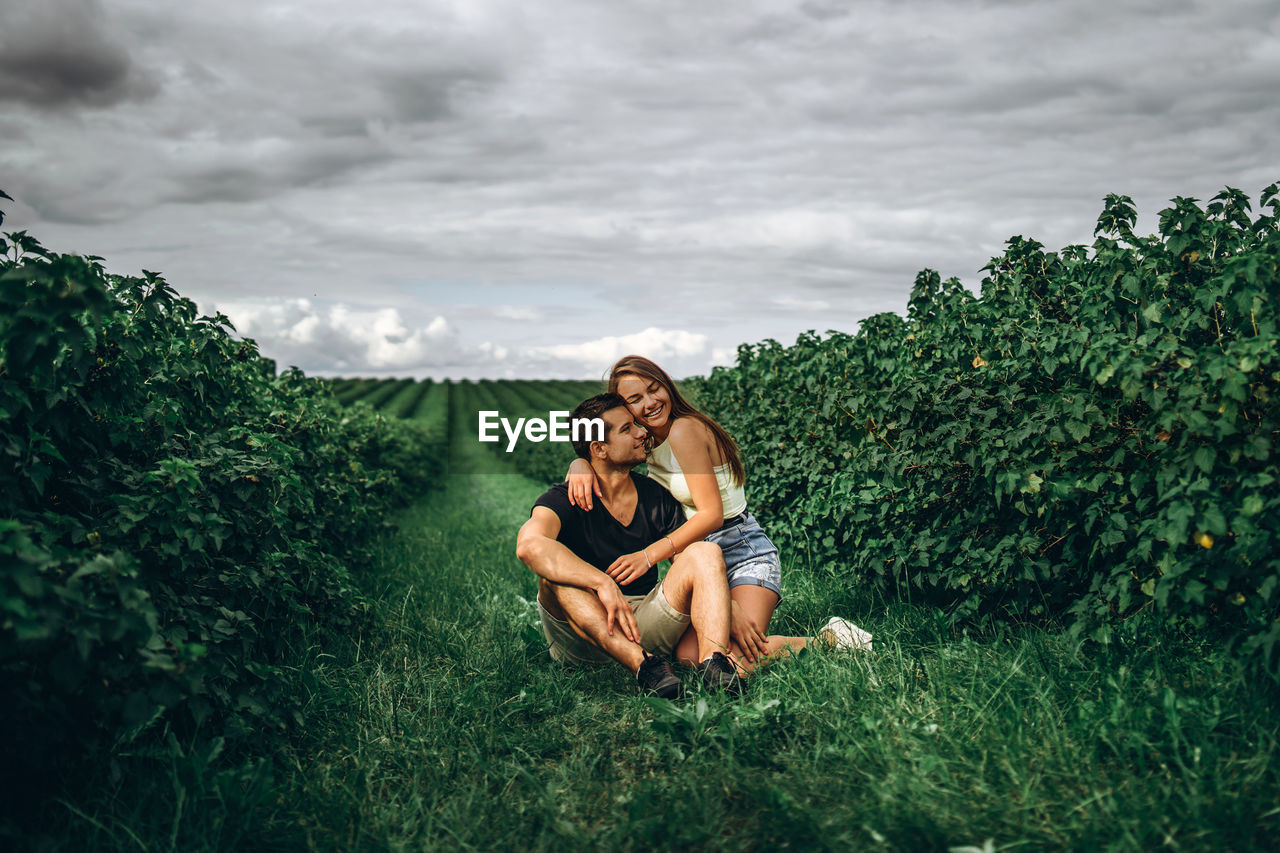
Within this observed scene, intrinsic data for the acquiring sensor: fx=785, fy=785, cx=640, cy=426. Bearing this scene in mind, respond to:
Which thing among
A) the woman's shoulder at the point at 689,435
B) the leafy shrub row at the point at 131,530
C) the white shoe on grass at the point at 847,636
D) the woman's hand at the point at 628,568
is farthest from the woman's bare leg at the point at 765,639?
the leafy shrub row at the point at 131,530

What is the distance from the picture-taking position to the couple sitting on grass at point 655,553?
11.0 ft

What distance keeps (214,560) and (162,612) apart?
0.43 m

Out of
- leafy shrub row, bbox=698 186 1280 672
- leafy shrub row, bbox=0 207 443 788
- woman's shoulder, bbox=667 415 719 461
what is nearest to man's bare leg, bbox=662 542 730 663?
woman's shoulder, bbox=667 415 719 461

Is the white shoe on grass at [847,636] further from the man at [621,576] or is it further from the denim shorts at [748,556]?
the man at [621,576]

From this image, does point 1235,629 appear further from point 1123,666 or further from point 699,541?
point 699,541

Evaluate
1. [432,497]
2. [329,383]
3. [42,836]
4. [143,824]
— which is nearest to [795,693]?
[143,824]

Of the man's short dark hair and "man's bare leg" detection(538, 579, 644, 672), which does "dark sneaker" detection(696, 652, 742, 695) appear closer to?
"man's bare leg" detection(538, 579, 644, 672)

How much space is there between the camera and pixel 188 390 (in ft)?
10.9

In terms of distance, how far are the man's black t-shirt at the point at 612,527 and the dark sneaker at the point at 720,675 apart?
62cm

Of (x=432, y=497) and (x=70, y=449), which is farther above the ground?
(x=70, y=449)

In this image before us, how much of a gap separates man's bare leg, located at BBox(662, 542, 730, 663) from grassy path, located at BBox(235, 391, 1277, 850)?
0.27m

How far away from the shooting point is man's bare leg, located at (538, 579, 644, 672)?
334 centimetres

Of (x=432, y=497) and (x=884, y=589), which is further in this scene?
(x=432, y=497)

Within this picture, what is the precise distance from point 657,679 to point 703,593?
41 cm
